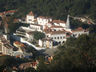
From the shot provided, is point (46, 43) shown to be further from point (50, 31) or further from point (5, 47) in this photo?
point (5, 47)

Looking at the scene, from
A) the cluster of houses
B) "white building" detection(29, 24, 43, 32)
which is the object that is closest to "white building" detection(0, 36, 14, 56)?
the cluster of houses

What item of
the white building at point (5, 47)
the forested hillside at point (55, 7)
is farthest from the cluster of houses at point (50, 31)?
the forested hillside at point (55, 7)

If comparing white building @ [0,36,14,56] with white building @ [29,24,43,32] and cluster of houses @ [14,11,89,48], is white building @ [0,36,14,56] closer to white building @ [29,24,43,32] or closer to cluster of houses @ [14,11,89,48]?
cluster of houses @ [14,11,89,48]

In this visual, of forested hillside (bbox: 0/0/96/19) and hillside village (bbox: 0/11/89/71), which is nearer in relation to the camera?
hillside village (bbox: 0/11/89/71)

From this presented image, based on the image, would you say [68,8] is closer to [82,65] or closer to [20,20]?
[20,20]

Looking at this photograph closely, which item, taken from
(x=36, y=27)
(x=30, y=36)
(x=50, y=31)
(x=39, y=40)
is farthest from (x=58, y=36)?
(x=36, y=27)

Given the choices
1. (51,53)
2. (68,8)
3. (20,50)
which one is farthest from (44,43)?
(68,8)
